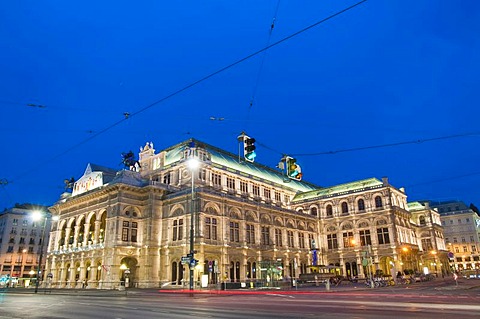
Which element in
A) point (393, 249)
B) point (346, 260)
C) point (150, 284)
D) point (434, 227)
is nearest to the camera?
point (150, 284)

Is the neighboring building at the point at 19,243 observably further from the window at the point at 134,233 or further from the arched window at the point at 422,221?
the arched window at the point at 422,221

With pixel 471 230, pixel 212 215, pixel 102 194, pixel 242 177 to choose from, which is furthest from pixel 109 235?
pixel 471 230

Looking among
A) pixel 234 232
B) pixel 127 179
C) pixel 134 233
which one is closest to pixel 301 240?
pixel 234 232

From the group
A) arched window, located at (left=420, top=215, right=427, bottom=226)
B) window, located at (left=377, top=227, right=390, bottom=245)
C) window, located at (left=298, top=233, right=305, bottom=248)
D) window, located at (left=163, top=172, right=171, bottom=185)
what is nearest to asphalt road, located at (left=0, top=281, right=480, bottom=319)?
window, located at (left=163, top=172, right=171, bottom=185)

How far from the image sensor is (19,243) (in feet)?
313

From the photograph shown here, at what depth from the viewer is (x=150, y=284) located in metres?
48.6

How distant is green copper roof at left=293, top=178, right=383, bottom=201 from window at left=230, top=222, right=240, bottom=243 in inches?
1109

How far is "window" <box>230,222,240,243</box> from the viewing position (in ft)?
175

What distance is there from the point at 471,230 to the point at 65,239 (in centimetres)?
10488

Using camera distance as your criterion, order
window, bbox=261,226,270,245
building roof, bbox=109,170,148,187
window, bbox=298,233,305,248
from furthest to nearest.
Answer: window, bbox=298,233,305,248, window, bbox=261,226,270,245, building roof, bbox=109,170,148,187

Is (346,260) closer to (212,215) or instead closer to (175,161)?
(212,215)

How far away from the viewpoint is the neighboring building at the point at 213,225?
49.2 metres

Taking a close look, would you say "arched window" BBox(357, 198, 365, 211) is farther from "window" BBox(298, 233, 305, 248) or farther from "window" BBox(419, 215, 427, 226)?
"window" BBox(419, 215, 427, 226)

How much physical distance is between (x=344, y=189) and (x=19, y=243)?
8395cm
